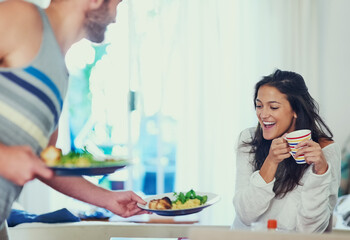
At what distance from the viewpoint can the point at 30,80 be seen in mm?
1158

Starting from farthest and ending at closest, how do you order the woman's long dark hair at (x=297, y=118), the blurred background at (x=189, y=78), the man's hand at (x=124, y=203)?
the blurred background at (x=189, y=78) < the woman's long dark hair at (x=297, y=118) < the man's hand at (x=124, y=203)

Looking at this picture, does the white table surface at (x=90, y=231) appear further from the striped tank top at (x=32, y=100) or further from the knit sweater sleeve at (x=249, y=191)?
the striped tank top at (x=32, y=100)

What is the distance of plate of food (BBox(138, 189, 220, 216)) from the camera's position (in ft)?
5.16

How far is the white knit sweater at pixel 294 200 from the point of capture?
2000mm

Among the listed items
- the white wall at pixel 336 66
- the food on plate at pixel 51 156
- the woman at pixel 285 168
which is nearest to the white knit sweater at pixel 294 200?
the woman at pixel 285 168

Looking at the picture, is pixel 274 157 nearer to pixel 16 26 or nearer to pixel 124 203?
pixel 124 203

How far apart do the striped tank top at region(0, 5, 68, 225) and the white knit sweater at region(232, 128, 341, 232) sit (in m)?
1.03

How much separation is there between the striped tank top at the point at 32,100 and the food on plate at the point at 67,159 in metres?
0.04

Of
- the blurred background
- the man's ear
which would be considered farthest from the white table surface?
the blurred background

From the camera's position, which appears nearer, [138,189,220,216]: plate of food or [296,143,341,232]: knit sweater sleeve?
[138,189,220,216]: plate of food

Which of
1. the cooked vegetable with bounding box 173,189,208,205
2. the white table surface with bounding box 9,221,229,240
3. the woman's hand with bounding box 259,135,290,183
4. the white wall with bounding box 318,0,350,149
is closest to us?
the cooked vegetable with bounding box 173,189,208,205

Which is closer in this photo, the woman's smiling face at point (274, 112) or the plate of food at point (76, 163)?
the plate of food at point (76, 163)

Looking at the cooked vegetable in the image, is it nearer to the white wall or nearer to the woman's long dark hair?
the woman's long dark hair

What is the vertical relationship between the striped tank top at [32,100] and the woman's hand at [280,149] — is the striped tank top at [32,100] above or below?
above
